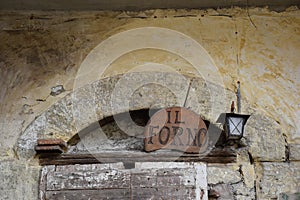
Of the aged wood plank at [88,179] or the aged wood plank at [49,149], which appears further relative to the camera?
the aged wood plank at [49,149]

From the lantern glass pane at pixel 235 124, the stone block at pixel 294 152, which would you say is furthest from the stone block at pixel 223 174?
the stone block at pixel 294 152

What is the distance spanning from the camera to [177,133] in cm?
379

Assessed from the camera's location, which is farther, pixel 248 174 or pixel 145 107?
pixel 145 107

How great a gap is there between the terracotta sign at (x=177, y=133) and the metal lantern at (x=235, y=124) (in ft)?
0.62

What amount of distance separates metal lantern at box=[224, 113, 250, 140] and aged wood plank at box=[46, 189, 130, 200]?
29.3 inches

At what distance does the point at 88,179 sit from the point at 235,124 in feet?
3.25

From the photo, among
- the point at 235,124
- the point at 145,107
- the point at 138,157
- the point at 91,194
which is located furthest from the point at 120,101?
the point at 235,124

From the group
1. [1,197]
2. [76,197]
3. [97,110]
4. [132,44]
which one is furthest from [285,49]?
[1,197]

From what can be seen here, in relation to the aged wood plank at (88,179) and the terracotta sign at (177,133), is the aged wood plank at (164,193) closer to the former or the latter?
the aged wood plank at (88,179)

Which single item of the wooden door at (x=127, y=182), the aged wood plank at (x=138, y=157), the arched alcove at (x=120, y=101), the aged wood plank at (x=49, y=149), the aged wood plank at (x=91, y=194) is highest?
the arched alcove at (x=120, y=101)

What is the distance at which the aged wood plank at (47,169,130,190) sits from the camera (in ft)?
12.1

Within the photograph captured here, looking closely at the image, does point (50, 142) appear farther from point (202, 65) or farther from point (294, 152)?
point (294, 152)

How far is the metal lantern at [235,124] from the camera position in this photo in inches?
145

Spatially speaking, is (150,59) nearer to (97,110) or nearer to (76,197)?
(97,110)
